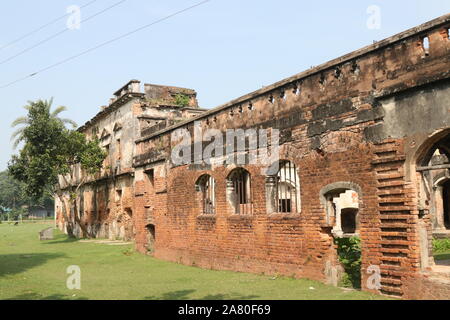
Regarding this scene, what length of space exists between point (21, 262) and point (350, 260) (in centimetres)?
1167

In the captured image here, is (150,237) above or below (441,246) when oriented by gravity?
above

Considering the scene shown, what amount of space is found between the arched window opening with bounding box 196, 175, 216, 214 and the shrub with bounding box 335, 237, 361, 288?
17.4 feet

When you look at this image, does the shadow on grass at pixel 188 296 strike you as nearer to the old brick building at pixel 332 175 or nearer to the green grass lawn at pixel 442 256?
the old brick building at pixel 332 175

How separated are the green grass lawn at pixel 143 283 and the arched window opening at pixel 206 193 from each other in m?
1.89

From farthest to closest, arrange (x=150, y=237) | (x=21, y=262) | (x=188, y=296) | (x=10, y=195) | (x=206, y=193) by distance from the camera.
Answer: (x=10, y=195) < (x=150, y=237) < (x=21, y=262) < (x=206, y=193) < (x=188, y=296)

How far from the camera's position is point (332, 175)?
9.41m

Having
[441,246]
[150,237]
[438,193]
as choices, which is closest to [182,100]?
[150,237]

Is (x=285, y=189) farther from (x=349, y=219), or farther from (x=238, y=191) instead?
(x=349, y=219)

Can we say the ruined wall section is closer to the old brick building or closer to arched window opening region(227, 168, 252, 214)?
the old brick building

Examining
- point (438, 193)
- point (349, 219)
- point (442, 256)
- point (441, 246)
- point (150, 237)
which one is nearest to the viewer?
point (442, 256)

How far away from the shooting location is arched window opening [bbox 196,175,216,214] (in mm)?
14320

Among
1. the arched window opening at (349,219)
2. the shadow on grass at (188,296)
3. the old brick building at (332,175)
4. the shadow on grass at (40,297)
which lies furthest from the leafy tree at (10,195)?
the shadow on grass at (188,296)

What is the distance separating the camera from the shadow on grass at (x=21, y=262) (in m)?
13.6

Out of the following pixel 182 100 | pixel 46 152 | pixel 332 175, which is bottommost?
pixel 332 175
